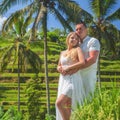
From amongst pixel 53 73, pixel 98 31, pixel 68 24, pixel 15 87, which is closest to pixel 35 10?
pixel 68 24

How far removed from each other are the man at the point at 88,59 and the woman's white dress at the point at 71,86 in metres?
0.09

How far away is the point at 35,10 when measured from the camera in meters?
31.5

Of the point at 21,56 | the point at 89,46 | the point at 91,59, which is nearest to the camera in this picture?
the point at 91,59

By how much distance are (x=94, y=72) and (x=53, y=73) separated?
63.8 metres

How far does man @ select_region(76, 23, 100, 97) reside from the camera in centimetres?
560

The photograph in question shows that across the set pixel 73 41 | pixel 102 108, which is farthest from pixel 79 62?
pixel 102 108

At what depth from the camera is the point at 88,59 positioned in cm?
563

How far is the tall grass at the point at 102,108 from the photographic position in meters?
3.95

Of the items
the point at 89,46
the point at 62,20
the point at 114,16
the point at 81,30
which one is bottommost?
the point at 89,46

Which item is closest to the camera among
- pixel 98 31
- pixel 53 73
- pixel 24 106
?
pixel 98 31

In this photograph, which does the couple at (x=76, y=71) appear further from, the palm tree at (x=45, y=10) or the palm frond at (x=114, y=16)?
the palm frond at (x=114, y=16)

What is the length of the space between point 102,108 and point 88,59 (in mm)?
1677

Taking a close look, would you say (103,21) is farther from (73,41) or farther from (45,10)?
(73,41)

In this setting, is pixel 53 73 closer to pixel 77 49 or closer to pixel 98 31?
pixel 98 31
